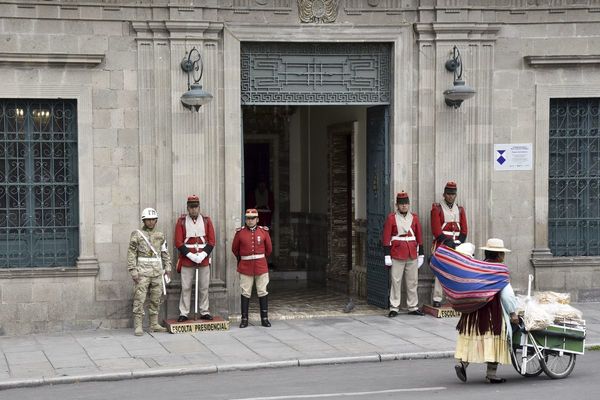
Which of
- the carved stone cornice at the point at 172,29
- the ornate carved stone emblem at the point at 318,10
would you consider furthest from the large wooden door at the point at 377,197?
A: the carved stone cornice at the point at 172,29

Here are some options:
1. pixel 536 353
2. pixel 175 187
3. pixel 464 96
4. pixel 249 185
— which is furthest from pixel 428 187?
pixel 249 185

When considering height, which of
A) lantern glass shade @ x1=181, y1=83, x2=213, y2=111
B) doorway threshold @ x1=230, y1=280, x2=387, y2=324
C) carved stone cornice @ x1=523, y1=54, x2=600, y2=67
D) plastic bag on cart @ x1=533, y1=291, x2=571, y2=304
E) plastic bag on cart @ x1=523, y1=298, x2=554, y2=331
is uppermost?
carved stone cornice @ x1=523, y1=54, x2=600, y2=67

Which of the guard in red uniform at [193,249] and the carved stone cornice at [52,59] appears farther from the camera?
the guard in red uniform at [193,249]

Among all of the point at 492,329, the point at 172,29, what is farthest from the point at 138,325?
the point at 492,329

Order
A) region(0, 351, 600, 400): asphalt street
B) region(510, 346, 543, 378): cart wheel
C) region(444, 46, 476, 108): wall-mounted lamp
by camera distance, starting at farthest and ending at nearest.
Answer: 1. region(444, 46, 476, 108): wall-mounted lamp
2. region(510, 346, 543, 378): cart wheel
3. region(0, 351, 600, 400): asphalt street

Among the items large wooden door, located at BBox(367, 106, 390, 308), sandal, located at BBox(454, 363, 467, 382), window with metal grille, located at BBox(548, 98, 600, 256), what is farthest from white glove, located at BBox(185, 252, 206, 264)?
window with metal grille, located at BBox(548, 98, 600, 256)

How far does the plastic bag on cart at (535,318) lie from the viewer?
10445 millimetres

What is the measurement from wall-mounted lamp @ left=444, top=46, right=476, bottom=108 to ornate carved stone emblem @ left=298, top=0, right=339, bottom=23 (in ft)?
6.50

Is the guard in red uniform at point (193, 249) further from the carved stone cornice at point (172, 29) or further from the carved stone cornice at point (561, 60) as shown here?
the carved stone cornice at point (561, 60)

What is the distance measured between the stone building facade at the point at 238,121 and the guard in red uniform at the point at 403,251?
35 centimetres

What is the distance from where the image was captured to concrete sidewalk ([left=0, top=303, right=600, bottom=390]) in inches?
464

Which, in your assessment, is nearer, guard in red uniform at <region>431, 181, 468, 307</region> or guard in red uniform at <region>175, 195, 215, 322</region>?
guard in red uniform at <region>175, 195, 215, 322</region>

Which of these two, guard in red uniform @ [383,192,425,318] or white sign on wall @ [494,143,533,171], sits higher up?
white sign on wall @ [494,143,533,171]

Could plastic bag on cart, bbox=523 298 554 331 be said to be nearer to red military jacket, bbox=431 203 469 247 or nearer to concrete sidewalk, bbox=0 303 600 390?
concrete sidewalk, bbox=0 303 600 390
